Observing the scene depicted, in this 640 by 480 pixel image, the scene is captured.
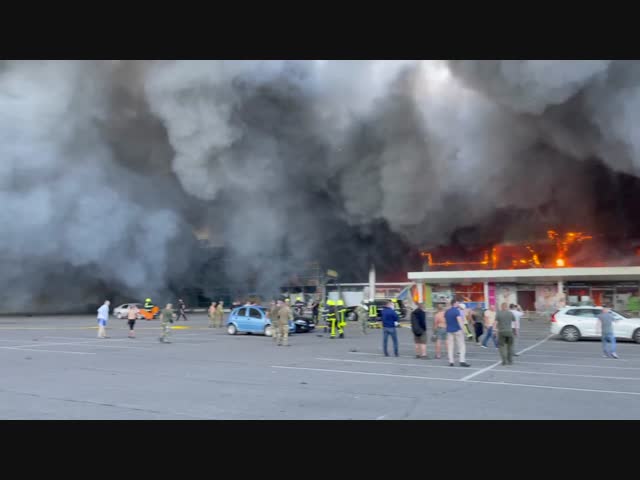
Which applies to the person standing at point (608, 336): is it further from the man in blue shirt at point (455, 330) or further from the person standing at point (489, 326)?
the man in blue shirt at point (455, 330)

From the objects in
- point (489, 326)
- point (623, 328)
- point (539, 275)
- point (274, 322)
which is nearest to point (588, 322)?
point (623, 328)

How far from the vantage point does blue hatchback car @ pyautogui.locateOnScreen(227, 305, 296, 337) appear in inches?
867

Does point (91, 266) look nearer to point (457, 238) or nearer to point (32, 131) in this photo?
point (32, 131)

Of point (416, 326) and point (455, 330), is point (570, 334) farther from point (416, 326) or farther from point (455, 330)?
point (455, 330)

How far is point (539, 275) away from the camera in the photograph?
3300cm

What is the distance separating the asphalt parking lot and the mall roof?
16.3 m

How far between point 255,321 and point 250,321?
23 cm

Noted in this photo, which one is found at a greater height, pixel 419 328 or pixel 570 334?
pixel 419 328

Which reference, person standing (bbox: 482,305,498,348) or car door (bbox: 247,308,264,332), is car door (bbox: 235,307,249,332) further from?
person standing (bbox: 482,305,498,348)

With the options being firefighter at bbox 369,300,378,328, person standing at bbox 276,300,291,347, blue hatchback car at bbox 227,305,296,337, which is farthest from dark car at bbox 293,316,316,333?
person standing at bbox 276,300,291,347

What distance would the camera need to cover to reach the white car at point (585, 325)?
1823 cm

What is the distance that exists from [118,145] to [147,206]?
4.75 meters

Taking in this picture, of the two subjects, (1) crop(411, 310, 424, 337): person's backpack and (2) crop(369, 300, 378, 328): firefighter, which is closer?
(1) crop(411, 310, 424, 337): person's backpack
